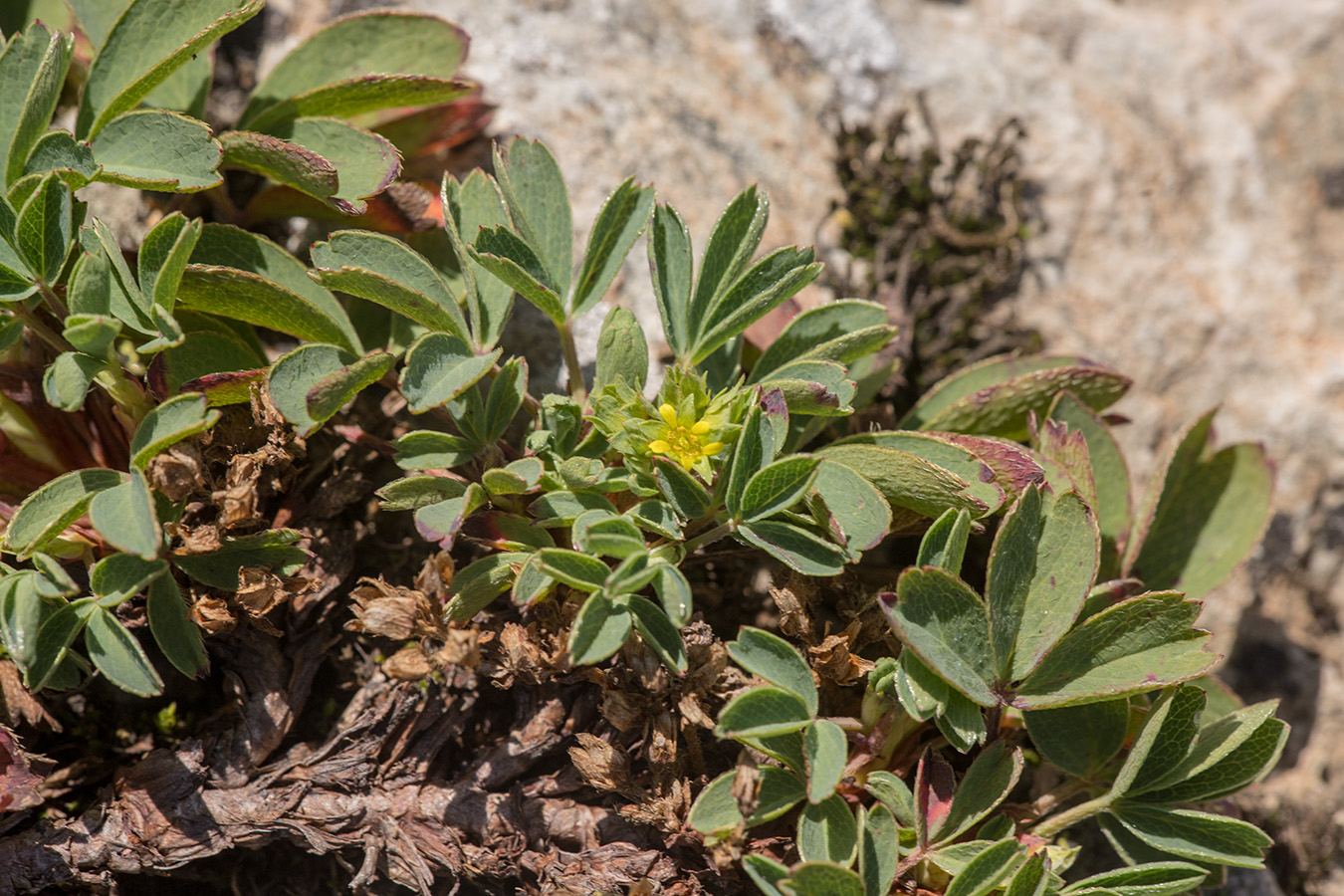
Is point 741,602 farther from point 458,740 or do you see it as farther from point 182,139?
point 182,139

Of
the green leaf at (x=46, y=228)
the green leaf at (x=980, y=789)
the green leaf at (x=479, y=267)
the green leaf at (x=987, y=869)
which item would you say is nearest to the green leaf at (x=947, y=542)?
the green leaf at (x=980, y=789)

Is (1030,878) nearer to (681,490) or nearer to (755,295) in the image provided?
(681,490)

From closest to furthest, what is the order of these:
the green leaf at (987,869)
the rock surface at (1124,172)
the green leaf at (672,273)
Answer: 1. the green leaf at (987,869)
2. the green leaf at (672,273)
3. the rock surface at (1124,172)

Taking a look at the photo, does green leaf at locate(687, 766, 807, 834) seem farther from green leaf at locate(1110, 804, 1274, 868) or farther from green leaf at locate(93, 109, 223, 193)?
green leaf at locate(93, 109, 223, 193)

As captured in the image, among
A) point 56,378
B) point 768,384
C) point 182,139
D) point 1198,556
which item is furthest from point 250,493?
point 1198,556

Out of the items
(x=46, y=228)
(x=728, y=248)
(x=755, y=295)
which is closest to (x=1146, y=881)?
(x=755, y=295)

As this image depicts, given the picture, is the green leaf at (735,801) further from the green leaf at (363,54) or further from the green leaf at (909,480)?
the green leaf at (363,54)
